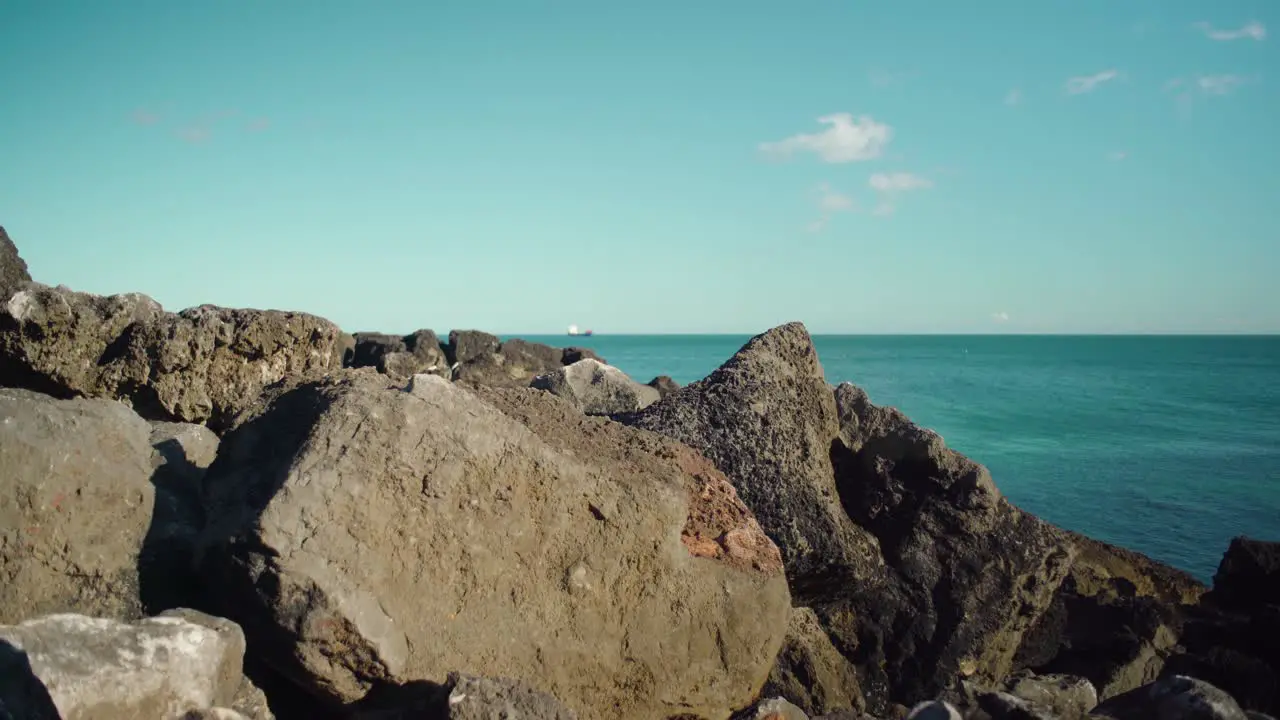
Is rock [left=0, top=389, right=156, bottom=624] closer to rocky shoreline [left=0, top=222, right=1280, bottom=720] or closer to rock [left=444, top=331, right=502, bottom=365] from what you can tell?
rocky shoreline [left=0, top=222, right=1280, bottom=720]

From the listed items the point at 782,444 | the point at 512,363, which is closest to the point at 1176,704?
the point at 782,444

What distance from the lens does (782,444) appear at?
5.49m

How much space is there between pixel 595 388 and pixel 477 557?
21.8 feet

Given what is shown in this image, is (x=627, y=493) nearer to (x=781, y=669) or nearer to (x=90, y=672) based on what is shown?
(x=781, y=669)

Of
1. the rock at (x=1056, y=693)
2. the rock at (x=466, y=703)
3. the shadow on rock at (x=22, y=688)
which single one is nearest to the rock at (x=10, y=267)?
the shadow on rock at (x=22, y=688)

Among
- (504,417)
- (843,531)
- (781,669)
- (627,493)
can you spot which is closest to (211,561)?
(504,417)

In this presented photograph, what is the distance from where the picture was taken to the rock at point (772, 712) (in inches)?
140

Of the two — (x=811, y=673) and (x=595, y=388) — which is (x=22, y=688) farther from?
(x=595, y=388)

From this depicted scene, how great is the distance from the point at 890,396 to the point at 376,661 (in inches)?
1507

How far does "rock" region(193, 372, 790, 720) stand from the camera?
3.05 m

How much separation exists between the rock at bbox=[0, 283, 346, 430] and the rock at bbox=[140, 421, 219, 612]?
0.62 m

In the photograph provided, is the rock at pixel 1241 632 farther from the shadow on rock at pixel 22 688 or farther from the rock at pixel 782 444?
the shadow on rock at pixel 22 688

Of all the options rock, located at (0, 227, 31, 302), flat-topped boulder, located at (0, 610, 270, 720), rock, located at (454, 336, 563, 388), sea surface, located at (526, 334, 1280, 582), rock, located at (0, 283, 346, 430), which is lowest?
sea surface, located at (526, 334, 1280, 582)

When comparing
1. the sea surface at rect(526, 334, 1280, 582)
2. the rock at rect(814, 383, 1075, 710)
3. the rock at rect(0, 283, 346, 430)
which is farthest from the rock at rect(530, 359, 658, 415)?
the sea surface at rect(526, 334, 1280, 582)
